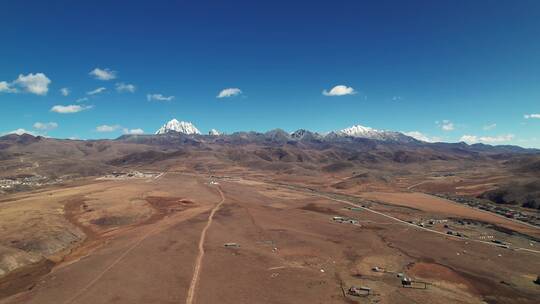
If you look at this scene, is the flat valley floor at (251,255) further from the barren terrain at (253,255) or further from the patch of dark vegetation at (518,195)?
the patch of dark vegetation at (518,195)

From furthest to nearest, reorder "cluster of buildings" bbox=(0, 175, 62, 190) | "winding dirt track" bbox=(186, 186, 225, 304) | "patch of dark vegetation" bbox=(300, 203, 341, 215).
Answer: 1. "cluster of buildings" bbox=(0, 175, 62, 190)
2. "patch of dark vegetation" bbox=(300, 203, 341, 215)
3. "winding dirt track" bbox=(186, 186, 225, 304)

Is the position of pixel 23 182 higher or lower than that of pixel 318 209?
lower

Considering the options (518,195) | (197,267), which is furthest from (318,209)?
(518,195)

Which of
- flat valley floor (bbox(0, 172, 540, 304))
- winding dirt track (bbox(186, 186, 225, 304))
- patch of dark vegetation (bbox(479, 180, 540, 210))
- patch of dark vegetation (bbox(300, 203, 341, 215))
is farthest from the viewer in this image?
patch of dark vegetation (bbox(479, 180, 540, 210))

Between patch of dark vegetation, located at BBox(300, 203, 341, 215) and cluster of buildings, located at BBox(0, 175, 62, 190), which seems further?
cluster of buildings, located at BBox(0, 175, 62, 190)

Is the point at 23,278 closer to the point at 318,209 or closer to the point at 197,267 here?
the point at 197,267

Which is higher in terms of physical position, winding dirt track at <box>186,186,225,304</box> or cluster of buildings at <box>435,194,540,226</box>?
cluster of buildings at <box>435,194,540,226</box>

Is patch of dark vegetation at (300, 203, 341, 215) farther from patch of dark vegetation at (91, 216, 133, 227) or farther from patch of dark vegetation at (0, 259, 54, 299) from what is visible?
patch of dark vegetation at (0, 259, 54, 299)

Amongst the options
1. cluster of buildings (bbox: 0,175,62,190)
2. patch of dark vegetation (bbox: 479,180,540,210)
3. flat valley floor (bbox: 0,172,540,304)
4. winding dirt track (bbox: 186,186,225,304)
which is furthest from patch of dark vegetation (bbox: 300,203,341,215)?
cluster of buildings (bbox: 0,175,62,190)

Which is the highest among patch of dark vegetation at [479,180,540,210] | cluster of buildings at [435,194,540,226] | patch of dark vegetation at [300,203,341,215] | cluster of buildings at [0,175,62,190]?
patch of dark vegetation at [479,180,540,210]

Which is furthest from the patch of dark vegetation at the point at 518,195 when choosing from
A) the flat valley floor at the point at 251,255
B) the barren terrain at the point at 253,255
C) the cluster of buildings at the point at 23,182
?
the cluster of buildings at the point at 23,182
